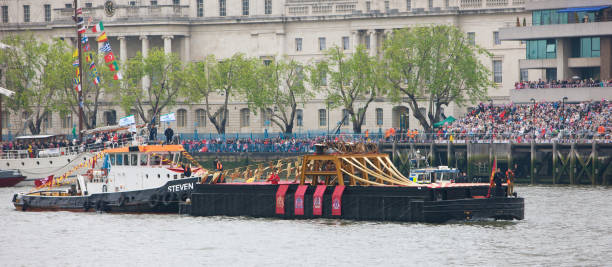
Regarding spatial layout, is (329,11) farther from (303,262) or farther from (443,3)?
(303,262)

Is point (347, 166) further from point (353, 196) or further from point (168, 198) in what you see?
point (168, 198)

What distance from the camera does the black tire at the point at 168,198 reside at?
7475 centimetres

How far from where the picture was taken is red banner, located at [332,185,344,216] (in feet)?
223

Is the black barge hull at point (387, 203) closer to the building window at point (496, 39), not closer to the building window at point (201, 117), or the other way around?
the building window at point (496, 39)

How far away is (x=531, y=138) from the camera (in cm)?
9731

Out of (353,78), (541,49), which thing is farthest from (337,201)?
(353,78)

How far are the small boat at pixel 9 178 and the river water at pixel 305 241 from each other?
82.3ft

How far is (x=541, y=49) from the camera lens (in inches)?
4341

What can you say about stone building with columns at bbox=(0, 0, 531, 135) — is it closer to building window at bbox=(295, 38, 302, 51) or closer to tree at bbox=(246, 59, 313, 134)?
building window at bbox=(295, 38, 302, 51)

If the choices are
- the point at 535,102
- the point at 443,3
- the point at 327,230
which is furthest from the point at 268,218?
the point at 443,3

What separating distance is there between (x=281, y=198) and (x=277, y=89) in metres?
55.5

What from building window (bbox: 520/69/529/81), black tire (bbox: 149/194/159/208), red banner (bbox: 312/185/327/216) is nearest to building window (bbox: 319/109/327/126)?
building window (bbox: 520/69/529/81)

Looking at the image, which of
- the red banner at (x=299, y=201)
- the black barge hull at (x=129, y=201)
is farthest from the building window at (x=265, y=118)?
the red banner at (x=299, y=201)

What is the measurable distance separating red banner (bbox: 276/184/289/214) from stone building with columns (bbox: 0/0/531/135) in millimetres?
57365
